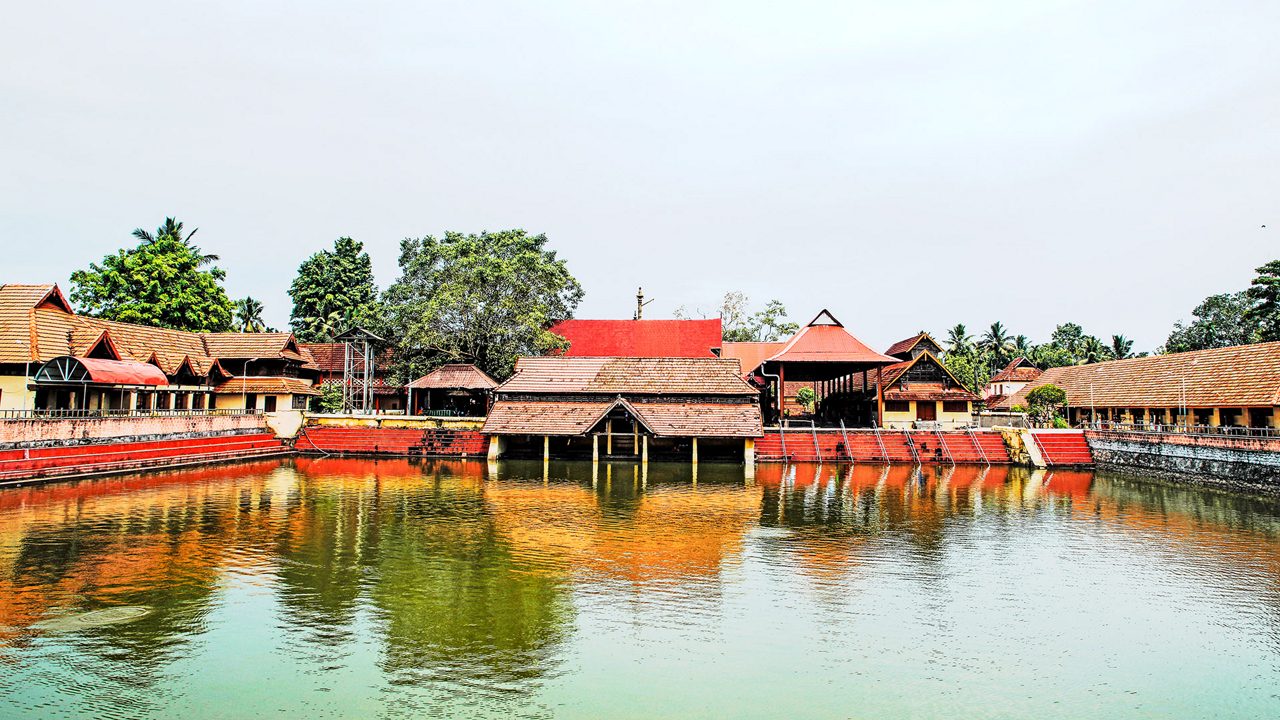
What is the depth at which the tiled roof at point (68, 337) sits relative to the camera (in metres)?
28.2

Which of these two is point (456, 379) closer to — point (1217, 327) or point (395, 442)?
point (395, 442)

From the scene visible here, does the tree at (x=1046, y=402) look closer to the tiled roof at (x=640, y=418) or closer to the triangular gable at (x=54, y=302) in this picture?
the tiled roof at (x=640, y=418)

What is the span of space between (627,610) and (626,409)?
2085cm

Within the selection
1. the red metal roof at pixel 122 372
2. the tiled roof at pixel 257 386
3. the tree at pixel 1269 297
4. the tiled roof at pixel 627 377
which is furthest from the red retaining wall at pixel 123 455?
Answer: the tree at pixel 1269 297

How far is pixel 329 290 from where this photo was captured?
58812 millimetres

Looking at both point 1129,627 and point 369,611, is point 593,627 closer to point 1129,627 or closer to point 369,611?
point 369,611

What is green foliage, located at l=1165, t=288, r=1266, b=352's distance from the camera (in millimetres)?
54719

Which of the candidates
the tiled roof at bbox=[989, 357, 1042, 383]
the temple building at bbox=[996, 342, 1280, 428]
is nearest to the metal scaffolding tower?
the temple building at bbox=[996, 342, 1280, 428]

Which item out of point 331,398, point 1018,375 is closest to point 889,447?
point 331,398

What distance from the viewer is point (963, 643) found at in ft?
33.0

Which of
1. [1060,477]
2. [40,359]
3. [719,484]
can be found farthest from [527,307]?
[1060,477]

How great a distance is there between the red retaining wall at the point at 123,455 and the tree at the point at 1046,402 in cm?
4062

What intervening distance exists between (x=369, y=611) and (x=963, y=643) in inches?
344

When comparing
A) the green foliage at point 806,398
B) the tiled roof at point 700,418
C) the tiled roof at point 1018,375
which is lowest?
the tiled roof at point 700,418
